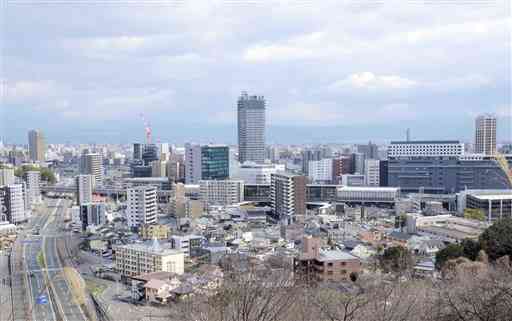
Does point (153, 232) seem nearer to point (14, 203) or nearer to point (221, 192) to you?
point (14, 203)

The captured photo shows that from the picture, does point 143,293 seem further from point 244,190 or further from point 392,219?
point 244,190

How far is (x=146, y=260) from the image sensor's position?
7051 millimetres

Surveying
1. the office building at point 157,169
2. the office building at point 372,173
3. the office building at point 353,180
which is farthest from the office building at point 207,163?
the office building at point 372,173

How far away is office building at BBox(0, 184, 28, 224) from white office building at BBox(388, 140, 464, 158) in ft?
36.1

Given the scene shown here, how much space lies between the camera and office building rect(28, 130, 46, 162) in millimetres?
26688

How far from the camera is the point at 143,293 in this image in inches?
250

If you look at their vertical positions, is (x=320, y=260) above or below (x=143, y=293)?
above

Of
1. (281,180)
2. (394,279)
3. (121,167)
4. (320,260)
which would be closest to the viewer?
(394,279)

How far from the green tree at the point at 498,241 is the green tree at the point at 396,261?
898mm

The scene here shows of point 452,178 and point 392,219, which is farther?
point 452,178

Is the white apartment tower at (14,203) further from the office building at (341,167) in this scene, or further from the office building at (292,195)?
the office building at (341,167)

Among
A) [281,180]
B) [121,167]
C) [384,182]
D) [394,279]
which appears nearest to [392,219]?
[281,180]

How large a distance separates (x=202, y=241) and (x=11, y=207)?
236 inches

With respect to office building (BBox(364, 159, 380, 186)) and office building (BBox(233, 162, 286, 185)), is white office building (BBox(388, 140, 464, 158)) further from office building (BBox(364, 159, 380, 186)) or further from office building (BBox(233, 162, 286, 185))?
office building (BBox(233, 162, 286, 185))
